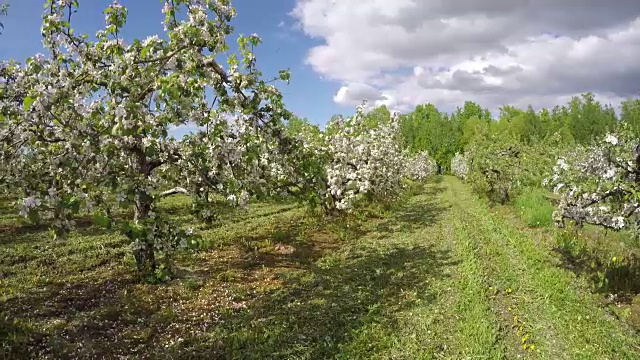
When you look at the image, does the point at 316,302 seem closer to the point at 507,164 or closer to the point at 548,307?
the point at 548,307

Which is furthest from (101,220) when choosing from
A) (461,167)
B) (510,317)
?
(461,167)

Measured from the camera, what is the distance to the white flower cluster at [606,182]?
10750mm

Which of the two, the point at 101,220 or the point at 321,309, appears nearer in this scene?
the point at 101,220

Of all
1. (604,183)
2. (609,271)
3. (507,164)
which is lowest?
(609,271)

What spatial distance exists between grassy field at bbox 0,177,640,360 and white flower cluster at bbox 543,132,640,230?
237 cm

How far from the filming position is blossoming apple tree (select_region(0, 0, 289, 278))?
716 centimetres

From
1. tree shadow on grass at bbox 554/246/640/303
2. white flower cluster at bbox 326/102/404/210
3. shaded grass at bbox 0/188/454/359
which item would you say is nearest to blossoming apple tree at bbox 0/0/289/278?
shaded grass at bbox 0/188/454/359

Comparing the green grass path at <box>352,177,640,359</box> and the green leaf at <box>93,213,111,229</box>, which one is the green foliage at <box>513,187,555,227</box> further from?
the green leaf at <box>93,213,111,229</box>

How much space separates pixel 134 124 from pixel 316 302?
23.2 feet

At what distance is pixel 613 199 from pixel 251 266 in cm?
1098

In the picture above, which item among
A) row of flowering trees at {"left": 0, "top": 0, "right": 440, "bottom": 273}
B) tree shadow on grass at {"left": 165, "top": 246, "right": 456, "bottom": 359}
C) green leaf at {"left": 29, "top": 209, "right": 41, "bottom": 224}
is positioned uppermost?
row of flowering trees at {"left": 0, "top": 0, "right": 440, "bottom": 273}

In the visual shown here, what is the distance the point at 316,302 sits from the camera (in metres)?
12.0

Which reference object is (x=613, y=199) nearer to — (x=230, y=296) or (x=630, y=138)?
(x=630, y=138)

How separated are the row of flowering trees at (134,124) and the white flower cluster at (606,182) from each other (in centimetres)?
636
